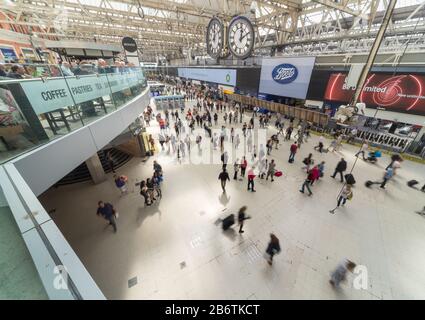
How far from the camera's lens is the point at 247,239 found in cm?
545

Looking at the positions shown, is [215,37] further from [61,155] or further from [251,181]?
[61,155]

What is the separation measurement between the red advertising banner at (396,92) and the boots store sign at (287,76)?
242cm

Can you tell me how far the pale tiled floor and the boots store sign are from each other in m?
8.82

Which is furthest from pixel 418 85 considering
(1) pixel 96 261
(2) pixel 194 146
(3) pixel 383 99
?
(1) pixel 96 261

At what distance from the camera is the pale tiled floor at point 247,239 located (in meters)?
4.29

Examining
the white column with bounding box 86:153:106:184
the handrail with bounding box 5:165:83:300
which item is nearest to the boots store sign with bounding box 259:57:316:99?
the white column with bounding box 86:153:106:184

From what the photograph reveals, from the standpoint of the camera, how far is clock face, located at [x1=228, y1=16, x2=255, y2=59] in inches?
223

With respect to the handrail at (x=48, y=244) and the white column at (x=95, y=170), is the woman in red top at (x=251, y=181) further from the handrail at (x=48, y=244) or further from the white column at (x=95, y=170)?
the white column at (x=95, y=170)

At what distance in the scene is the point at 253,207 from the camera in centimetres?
667

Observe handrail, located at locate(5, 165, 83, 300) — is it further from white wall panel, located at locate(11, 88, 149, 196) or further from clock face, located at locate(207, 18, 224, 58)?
clock face, located at locate(207, 18, 224, 58)

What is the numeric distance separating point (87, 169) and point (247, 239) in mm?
9220

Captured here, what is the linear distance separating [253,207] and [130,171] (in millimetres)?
7130

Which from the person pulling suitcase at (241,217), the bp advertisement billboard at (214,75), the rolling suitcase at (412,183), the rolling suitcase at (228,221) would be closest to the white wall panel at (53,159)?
the rolling suitcase at (228,221)
